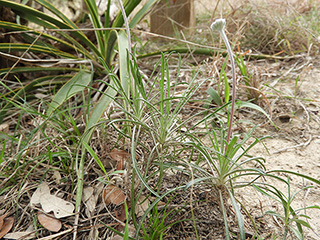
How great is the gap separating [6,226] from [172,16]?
2.40 meters

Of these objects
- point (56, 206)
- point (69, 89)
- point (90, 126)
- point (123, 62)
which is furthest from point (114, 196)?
point (123, 62)

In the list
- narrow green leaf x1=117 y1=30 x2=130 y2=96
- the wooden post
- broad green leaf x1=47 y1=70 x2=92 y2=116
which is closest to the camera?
narrow green leaf x1=117 y1=30 x2=130 y2=96

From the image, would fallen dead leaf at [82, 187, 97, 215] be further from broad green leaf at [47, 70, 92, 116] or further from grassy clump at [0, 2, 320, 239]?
broad green leaf at [47, 70, 92, 116]

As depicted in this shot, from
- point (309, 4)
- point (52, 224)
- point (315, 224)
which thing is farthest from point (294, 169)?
point (309, 4)

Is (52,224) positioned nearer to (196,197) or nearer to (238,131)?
(196,197)

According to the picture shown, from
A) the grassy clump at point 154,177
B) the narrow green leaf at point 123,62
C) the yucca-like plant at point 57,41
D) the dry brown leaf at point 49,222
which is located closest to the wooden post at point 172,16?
the yucca-like plant at point 57,41

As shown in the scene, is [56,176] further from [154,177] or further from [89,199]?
[154,177]

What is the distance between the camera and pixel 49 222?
107 centimetres

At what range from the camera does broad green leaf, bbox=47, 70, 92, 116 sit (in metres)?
1.48

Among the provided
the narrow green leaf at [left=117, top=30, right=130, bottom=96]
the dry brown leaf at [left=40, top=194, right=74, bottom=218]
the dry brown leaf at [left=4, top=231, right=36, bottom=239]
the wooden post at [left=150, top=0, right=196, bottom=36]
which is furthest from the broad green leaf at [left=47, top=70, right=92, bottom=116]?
the wooden post at [left=150, top=0, right=196, bottom=36]

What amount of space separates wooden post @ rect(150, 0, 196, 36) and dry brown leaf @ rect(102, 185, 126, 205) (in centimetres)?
203

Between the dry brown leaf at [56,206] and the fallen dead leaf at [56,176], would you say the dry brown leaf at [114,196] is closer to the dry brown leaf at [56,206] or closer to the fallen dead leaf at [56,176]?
the dry brown leaf at [56,206]

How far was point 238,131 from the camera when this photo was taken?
1523 millimetres

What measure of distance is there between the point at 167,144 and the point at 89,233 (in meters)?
0.41
